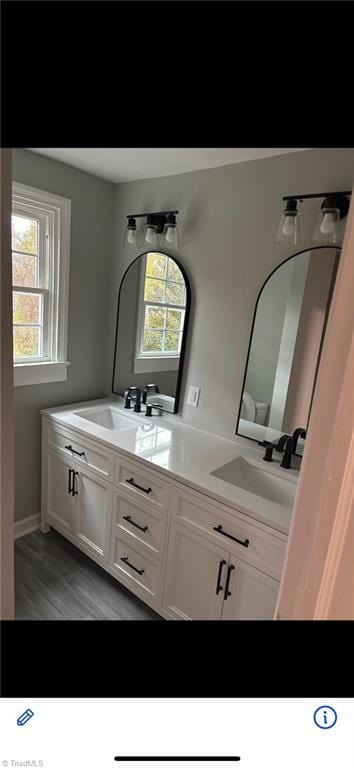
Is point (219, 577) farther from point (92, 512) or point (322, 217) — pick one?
point (322, 217)

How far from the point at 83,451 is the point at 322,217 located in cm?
163

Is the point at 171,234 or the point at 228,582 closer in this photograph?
the point at 228,582

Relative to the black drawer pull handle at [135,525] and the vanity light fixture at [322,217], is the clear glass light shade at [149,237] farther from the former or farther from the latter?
the black drawer pull handle at [135,525]

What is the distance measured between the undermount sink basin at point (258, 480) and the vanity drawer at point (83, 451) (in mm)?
575

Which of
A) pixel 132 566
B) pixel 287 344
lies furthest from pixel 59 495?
pixel 287 344

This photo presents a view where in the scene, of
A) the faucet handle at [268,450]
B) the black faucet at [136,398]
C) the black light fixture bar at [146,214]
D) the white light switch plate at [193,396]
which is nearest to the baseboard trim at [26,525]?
the black faucet at [136,398]

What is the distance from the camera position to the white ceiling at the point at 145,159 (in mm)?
1609

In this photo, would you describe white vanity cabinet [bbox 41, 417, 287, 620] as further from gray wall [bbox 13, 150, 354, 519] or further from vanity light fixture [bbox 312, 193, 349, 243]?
vanity light fixture [bbox 312, 193, 349, 243]

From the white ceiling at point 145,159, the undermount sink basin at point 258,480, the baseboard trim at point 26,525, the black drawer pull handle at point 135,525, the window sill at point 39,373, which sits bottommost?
the baseboard trim at point 26,525

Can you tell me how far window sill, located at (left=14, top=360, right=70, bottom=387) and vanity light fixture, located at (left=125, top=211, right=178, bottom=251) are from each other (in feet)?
3.00

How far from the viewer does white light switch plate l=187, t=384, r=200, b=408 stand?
81.5 inches
